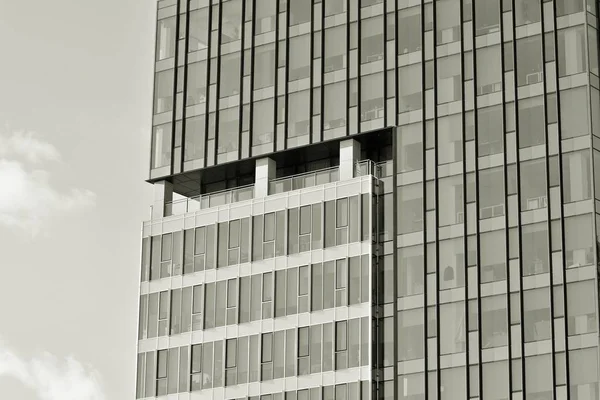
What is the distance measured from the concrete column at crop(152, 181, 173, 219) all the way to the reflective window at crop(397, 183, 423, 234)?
1554cm

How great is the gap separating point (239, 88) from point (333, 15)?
696 centimetres

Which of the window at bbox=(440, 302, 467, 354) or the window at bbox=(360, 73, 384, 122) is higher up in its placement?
the window at bbox=(360, 73, 384, 122)

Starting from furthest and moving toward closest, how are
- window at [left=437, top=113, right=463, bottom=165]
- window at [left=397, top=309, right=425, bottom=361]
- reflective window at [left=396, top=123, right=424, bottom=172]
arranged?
reflective window at [left=396, top=123, right=424, bottom=172], window at [left=437, top=113, right=463, bottom=165], window at [left=397, top=309, right=425, bottom=361]

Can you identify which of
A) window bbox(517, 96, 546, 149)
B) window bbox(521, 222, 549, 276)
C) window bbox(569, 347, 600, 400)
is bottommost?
window bbox(569, 347, 600, 400)

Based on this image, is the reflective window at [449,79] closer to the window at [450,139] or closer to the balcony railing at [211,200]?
the window at [450,139]

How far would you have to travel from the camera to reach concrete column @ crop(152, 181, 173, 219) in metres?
96.6

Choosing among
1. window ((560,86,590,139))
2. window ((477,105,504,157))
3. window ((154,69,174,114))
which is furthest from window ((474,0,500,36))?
window ((154,69,174,114))

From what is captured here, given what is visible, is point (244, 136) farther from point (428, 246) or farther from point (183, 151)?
point (428, 246)

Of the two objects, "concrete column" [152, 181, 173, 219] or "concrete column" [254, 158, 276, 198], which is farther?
"concrete column" [152, 181, 173, 219]

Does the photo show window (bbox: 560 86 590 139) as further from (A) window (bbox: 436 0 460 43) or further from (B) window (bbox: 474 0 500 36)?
(A) window (bbox: 436 0 460 43)

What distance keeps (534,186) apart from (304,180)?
14.3m

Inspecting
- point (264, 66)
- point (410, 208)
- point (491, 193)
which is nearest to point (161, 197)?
point (264, 66)

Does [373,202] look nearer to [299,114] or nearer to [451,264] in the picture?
[451,264]

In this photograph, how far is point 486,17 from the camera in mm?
87375
